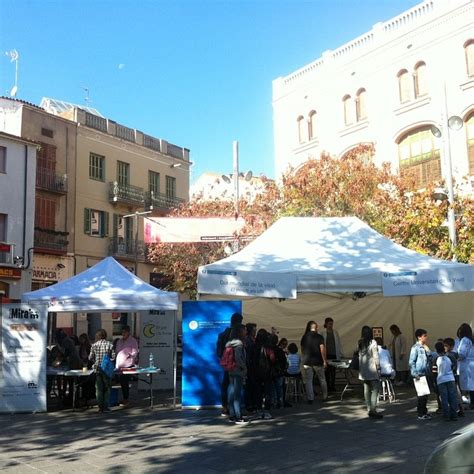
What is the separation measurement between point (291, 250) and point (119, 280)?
3.72 metres

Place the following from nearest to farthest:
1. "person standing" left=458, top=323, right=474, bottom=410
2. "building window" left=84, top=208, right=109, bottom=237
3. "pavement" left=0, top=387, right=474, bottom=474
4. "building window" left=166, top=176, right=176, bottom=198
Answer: "pavement" left=0, top=387, right=474, bottom=474 < "person standing" left=458, top=323, right=474, bottom=410 < "building window" left=84, top=208, right=109, bottom=237 < "building window" left=166, top=176, right=176, bottom=198

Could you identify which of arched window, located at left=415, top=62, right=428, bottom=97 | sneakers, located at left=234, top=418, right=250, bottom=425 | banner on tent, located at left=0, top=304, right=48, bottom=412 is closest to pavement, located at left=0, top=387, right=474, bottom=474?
sneakers, located at left=234, top=418, right=250, bottom=425

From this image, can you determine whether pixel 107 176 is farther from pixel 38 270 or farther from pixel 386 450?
pixel 386 450

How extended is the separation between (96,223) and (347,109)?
50.5 ft

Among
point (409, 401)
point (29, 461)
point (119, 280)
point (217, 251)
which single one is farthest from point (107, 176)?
point (29, 461)

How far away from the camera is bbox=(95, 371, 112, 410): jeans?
1058 centimetres

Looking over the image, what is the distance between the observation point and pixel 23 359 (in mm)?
10750

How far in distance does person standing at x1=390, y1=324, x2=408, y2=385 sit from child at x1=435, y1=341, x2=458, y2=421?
5.33 metres

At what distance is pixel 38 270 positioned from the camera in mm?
28969

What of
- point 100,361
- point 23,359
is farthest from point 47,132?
point 100,361

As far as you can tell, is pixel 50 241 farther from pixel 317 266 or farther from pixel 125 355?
pixel 317 266

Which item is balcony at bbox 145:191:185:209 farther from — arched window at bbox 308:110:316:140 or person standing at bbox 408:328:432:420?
person standing at bbox 408:328:432:420

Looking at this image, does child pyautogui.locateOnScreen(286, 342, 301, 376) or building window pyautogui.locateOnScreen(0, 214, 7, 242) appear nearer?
child pyautogui.locateOnScreen(286, 342, 301, 376)

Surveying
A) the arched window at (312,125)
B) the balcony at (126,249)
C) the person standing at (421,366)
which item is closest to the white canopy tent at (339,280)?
the person standing at (421,366)
